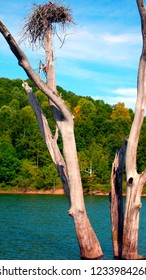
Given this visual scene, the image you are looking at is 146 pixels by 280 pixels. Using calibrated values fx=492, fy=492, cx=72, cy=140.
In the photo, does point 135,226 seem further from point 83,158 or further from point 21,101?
point 21,101

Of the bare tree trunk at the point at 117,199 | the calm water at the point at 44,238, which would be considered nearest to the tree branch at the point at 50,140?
the bare tree trunk at the point at 117,199

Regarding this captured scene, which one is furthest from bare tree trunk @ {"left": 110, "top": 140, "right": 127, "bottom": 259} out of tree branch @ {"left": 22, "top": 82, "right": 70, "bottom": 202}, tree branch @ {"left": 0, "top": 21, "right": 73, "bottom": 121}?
tree branch @ {"left": 0, "top": 21, "right": 73, "bottom": 121}

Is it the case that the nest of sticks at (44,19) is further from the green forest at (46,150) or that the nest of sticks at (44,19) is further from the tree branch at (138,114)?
the green forest at (46,150)

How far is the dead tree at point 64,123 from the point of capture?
41.9 ft

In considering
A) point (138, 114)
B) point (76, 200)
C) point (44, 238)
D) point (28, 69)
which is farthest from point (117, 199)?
point (44, 238)

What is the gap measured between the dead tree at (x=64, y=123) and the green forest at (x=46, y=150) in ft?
165

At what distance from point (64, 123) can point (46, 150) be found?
59052 mm

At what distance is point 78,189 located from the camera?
1292cm

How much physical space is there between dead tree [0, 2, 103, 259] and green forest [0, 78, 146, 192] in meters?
50.2

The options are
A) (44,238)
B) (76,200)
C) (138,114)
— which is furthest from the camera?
(44,238)

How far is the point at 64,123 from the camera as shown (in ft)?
43.0

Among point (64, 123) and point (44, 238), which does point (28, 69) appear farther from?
point (44, 238)

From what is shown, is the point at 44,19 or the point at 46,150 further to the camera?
the point at 46,150

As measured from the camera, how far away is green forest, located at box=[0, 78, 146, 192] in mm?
64875
